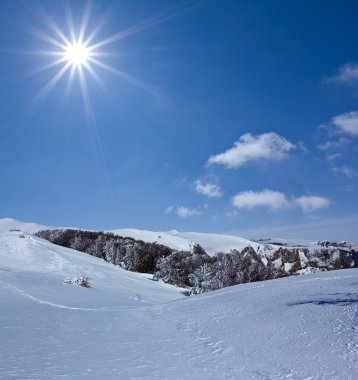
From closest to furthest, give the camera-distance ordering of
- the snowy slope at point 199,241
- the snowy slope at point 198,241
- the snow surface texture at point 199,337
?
the snow surface texture at point 199,337, the snowy slope at point 199,241, the snowy slope at point 198,241

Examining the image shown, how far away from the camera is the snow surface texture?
438 cm

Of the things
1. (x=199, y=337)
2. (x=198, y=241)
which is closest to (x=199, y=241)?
(x=198, y=241)

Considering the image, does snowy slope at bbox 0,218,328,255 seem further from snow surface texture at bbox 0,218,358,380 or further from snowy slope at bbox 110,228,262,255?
snow surface texture at bbox 0,218,358,380

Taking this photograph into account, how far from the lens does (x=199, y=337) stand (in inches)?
238

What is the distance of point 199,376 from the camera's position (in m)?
4.33

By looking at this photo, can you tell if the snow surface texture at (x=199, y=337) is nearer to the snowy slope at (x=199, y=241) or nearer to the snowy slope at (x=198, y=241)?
the snowy slope at (x=199, y=241)

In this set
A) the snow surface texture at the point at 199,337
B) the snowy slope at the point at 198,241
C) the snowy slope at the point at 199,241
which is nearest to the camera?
the snow surface texture at the point at 199,337

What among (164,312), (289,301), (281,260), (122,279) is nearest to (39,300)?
(164,312)

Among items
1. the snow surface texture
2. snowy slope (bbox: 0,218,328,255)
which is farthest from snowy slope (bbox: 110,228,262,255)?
the snow surface texture

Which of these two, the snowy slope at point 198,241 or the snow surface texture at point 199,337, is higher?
the snowy slope at point 198,241

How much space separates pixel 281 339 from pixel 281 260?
27456 mm

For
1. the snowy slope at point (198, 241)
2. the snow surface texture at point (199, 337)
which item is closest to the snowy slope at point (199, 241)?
the snowy slope at point (198, 241)

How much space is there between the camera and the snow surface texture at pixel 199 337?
14.4 feet

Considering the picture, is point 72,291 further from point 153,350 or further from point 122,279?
point 153,350
